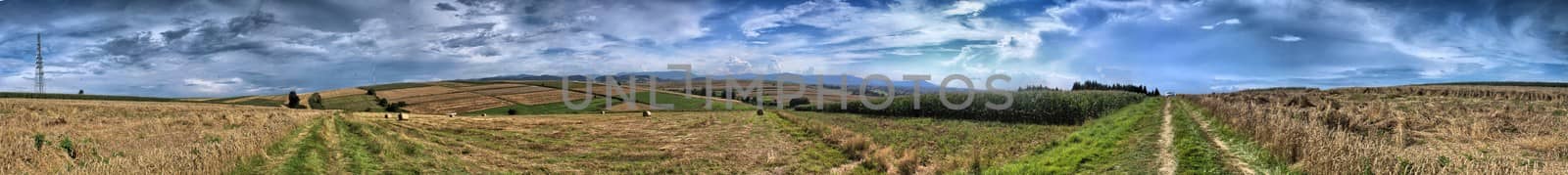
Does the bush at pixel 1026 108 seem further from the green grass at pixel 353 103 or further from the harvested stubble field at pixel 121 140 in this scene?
the green grass at pixel 353 103

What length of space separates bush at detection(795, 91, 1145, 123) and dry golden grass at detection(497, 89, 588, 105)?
33.3m

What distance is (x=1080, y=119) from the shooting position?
3491 centimetres

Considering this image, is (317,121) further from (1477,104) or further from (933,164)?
(1477,104)

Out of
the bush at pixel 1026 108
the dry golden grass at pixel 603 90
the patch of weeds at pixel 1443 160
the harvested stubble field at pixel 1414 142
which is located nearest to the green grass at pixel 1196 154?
the harvested stubble field at pixel 1414 142

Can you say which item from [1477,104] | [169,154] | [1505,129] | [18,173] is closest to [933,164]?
[1505,129]

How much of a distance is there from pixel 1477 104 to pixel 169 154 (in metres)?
32.2

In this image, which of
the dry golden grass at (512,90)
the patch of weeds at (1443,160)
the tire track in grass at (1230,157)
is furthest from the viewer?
the dry golden grass at (512,90)

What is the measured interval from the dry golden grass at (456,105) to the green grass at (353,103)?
366 cm

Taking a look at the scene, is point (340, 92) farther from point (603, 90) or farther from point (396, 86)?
point (603, 90)

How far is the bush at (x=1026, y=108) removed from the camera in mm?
36656

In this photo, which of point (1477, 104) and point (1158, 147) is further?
point (1477, 104)

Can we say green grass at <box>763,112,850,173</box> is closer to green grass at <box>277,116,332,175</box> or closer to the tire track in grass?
the tire track in grass

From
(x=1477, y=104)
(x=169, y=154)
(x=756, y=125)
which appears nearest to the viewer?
(x=169, y=154)

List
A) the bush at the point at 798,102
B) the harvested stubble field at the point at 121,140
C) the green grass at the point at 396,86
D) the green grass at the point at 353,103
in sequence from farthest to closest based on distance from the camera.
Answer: the green grass at the point at 396,86
the green grass at the point at 353,103
the bush at the point at 798,102
the harvested stubble field at the point at 121,140
